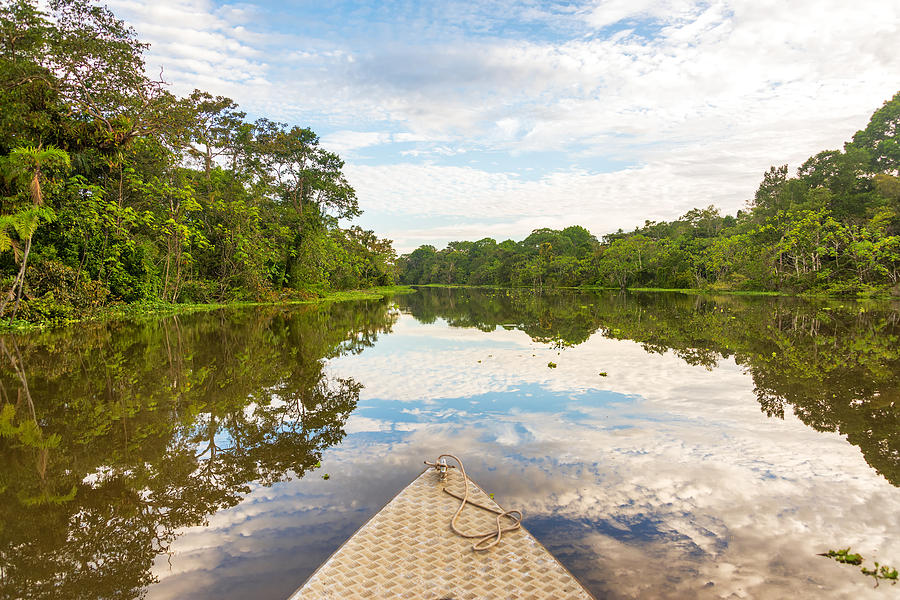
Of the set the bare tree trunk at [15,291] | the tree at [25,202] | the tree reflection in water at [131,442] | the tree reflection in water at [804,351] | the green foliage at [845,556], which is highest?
the tree at [25,202]

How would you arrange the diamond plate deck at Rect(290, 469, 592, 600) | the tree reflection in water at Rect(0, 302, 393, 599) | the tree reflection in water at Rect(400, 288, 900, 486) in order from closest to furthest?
the diamond plate deck at Rect(290, 469, 592, 600)
the tree reflection in water at Rect(0, 302, 393, 599)
the tree reflection in water at Rect(400, 288, 900, 486)

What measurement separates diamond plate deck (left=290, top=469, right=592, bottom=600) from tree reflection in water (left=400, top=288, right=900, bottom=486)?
189 inches

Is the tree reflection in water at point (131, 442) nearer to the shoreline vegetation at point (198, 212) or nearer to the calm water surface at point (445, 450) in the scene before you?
the calm water surface at point (445, 450)

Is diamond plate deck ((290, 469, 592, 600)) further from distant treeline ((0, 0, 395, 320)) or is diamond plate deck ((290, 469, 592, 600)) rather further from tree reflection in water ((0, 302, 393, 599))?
distant treeline ((0, 0, 395, 320))

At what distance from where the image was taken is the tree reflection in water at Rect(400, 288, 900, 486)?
7.06 meters

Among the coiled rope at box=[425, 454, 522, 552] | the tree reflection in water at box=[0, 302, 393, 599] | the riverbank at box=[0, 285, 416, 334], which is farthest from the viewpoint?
the riverbank at box=[0, 285, 416, 334]

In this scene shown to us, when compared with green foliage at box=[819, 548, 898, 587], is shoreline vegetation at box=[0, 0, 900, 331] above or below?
above

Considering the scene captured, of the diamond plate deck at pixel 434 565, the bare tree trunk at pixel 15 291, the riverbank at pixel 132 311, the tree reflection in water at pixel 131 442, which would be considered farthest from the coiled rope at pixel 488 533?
the riverbank at pixel 132 311

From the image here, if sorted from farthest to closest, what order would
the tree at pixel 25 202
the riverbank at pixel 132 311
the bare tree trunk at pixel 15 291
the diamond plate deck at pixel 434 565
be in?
the riverbank at pixel 132 311, the bare tree trunk at pixel 15 291, the tree at pixel 25 202, the diamond plate deck at pixel 434 565

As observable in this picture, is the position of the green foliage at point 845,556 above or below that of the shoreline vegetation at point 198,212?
below

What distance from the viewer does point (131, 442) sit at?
6.30m

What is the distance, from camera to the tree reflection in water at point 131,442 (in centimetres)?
378

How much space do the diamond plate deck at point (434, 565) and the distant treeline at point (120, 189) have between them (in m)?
16.7

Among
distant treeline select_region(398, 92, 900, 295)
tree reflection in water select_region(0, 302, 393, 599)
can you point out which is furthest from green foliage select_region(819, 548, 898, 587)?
distant treeline select_region(398, 92, 900, 295)
